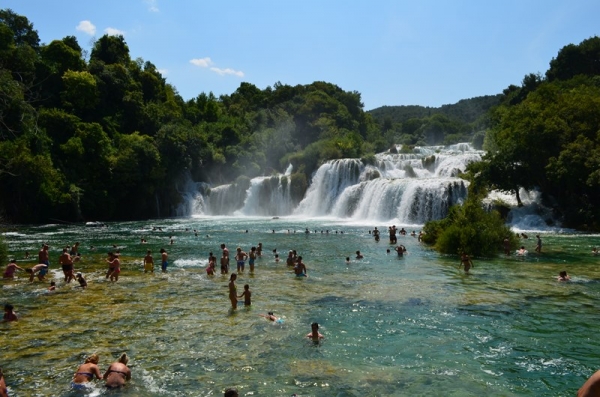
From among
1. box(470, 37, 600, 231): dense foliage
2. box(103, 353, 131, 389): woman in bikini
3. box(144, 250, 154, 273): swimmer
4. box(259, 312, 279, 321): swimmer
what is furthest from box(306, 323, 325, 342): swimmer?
box(470, 37, 600, 231): dense foliage

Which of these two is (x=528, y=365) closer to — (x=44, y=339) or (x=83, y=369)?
(x=83, y=369)

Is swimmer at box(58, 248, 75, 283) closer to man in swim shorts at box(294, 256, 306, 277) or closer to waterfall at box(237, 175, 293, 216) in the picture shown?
man in swim shorts at box(294, 256, 306, 277)

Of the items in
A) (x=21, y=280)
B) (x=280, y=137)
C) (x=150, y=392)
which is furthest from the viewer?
(x=280, y=137)

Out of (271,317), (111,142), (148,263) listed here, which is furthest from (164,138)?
(271,317)

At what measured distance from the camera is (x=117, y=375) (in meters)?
8.75

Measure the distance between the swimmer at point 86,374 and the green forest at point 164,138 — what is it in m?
14.5

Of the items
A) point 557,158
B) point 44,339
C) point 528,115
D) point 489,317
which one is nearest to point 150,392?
point 44,339

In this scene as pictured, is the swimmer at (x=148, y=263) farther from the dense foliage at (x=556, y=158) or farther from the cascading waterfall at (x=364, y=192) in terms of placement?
the dense foliage at (x=556, y=158)

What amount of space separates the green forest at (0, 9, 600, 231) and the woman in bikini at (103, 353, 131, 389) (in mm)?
14788

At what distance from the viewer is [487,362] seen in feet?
32.3

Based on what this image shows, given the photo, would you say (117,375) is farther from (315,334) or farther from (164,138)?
(164,138)

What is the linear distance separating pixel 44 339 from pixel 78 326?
42.9 inches

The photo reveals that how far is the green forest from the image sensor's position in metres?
37.5

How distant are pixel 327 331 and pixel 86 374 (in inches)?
224
